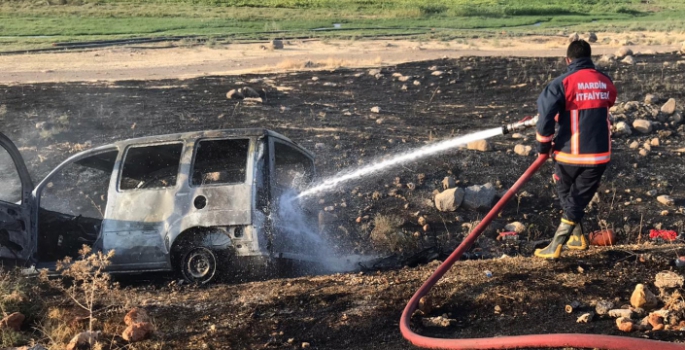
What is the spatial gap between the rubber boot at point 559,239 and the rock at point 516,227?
268 cm

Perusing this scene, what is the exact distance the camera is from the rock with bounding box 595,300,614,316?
5590mm

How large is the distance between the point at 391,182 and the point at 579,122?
5.27 metres

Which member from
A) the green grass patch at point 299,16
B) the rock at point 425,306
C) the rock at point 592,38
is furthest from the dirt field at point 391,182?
the green grass patch at point 299,16

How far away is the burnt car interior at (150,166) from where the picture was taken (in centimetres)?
754

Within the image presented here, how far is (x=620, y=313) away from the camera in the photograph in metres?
5.49

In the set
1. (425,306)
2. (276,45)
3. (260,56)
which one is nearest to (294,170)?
(425,306)

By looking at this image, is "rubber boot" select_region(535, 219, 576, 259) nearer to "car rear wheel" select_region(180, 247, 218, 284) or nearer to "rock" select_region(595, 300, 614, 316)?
"rock" select_region(595, 300, 614, 316)

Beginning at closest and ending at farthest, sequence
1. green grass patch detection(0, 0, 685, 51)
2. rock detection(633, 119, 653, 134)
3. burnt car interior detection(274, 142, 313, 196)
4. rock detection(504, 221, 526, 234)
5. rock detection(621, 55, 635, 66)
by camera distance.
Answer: burnt car interior detection(274, 142, 313, 196)
rock detection(504, 221, 526, 234)
rock detection(633, 119, 653, 134)
rock detection(621, 55, 635, 66)
green grass patch detection(0, 0, 685, 51)

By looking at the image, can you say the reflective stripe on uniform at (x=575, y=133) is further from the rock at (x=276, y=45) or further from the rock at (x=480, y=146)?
the rock at (x=276, y=45)

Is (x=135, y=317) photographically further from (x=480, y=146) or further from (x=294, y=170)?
(x=480, y=146)

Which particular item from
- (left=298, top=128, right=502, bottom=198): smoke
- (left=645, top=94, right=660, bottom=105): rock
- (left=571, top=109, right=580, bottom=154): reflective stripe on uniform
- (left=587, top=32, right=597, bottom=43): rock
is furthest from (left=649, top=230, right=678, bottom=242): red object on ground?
(left=587, top=32, right=597, bottom=43): rock

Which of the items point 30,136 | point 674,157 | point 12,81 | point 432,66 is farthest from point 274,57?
point 674,157

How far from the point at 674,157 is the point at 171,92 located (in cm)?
1243

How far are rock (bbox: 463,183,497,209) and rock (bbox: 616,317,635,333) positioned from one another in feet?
16.5
